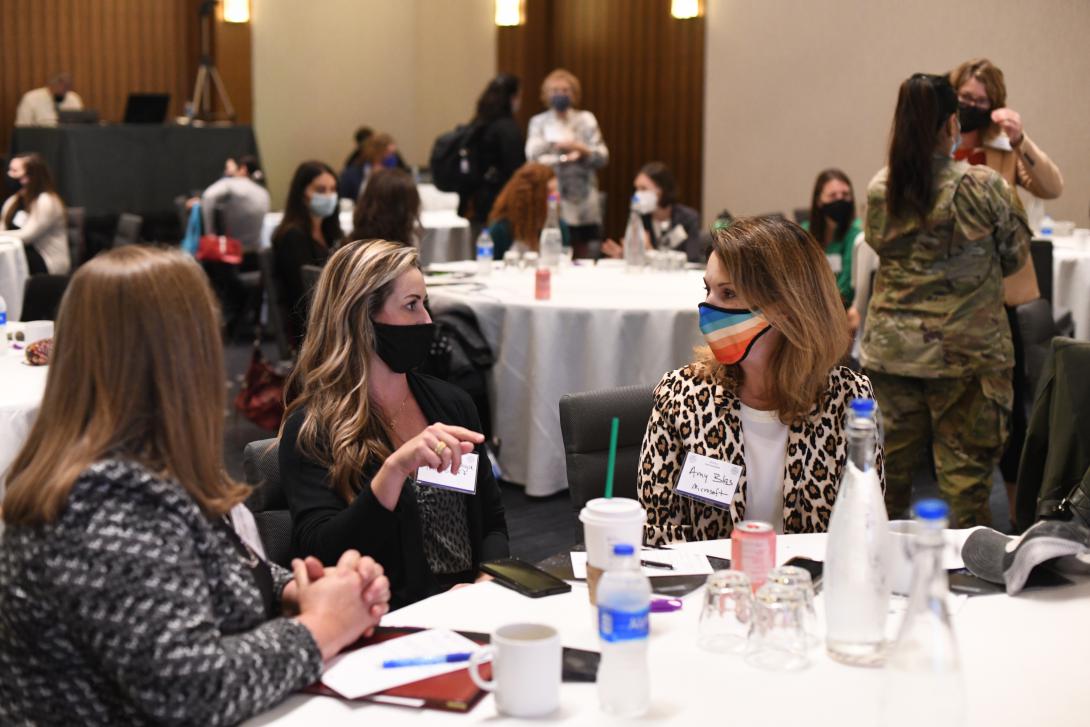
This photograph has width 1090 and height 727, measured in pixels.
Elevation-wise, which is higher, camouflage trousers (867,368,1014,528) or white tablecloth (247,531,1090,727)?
white tablecloth (247,531,1090,727)

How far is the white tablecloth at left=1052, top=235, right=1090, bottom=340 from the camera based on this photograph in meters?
6.15

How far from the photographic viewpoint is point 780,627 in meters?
1.67

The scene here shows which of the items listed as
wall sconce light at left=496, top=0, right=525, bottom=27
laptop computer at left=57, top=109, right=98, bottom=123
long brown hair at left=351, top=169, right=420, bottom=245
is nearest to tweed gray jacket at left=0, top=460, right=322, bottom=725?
long brown hair at left=351, top=169, right=420, bottom=245

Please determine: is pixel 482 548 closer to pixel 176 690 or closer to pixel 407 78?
pixel 176 690

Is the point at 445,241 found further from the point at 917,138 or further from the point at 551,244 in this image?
the point at 917,138

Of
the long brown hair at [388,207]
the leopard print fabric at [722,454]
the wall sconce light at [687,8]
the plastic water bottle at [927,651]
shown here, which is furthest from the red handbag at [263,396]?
the wall sconce light at [687,8]

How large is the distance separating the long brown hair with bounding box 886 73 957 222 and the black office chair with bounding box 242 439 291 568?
7.28 ft

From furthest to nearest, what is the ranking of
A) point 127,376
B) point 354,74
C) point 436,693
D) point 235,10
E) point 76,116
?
point 354,74, point 235,10, point 76,116, point 436,693, point 127,376

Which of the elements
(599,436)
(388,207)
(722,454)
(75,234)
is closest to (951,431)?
(599,436)

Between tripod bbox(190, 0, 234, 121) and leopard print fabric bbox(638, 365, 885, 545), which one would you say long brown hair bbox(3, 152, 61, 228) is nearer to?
tripod bbox(190, 0, 234, 121)

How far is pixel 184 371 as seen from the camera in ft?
4.85

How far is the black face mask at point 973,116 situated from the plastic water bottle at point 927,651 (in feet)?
11.6

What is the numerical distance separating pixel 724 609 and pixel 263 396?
12.8 feet

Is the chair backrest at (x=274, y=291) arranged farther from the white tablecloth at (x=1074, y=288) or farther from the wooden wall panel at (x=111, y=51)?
the wooden wall panel at (x=111, y=51)
